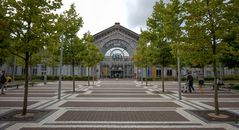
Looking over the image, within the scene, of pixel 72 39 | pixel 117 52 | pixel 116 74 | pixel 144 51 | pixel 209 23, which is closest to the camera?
pixel 209 23

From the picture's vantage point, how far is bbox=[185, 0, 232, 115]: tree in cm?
1174

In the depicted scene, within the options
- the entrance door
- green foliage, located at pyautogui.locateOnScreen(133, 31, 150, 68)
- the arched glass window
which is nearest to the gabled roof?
the arched glass window

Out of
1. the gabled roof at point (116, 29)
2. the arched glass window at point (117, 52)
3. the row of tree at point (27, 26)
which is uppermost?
the gabled roof at point (116, 29)

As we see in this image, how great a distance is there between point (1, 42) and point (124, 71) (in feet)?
213

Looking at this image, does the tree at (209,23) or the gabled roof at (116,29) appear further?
the gabled roof at (116,29)

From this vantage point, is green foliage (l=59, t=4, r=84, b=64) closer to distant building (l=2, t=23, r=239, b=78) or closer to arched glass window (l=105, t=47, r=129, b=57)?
distant building (l=2, t=23, r=239, b=78)

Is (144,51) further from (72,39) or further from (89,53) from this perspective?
(72,39)

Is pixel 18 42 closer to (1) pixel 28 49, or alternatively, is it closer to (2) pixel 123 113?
(1) pixel 28 49

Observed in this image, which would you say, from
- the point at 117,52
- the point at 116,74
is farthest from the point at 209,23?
the point at 116,74

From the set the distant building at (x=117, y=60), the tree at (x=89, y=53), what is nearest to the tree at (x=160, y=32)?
the tree at (x=89, y=53)

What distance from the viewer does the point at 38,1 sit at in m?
11.8

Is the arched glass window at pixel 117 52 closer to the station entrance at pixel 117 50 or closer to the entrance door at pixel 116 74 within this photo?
the station entrance at pixel 117 50

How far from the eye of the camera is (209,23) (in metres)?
11.8

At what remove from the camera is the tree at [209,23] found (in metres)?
11.7
